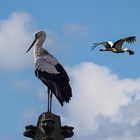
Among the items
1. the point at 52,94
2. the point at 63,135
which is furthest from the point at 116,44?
the point at 63,135

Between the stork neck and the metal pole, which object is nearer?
the metal pole

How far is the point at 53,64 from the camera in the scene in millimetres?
19234

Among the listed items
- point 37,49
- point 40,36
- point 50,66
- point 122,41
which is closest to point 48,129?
point 50,66

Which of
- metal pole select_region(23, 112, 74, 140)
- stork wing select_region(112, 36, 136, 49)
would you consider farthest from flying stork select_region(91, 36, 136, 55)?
metal pole select_region(23, 112, 74, 140)

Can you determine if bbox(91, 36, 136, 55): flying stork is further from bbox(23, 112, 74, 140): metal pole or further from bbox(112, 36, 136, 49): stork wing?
bbox(23, 112, 74, 140): metal pole

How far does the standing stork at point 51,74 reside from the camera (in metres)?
18.3

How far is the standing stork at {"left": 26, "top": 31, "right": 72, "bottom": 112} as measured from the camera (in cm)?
1828

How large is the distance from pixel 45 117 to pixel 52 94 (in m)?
1.36

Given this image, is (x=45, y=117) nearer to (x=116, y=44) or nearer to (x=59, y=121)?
(x=59, y=121)

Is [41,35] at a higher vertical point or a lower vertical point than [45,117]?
higher

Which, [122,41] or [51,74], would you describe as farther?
[122,41]

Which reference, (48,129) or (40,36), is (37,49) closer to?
(40,36)

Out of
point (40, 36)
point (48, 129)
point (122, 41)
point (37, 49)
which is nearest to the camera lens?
point (48, 129)

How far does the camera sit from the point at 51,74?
18.8 meters
